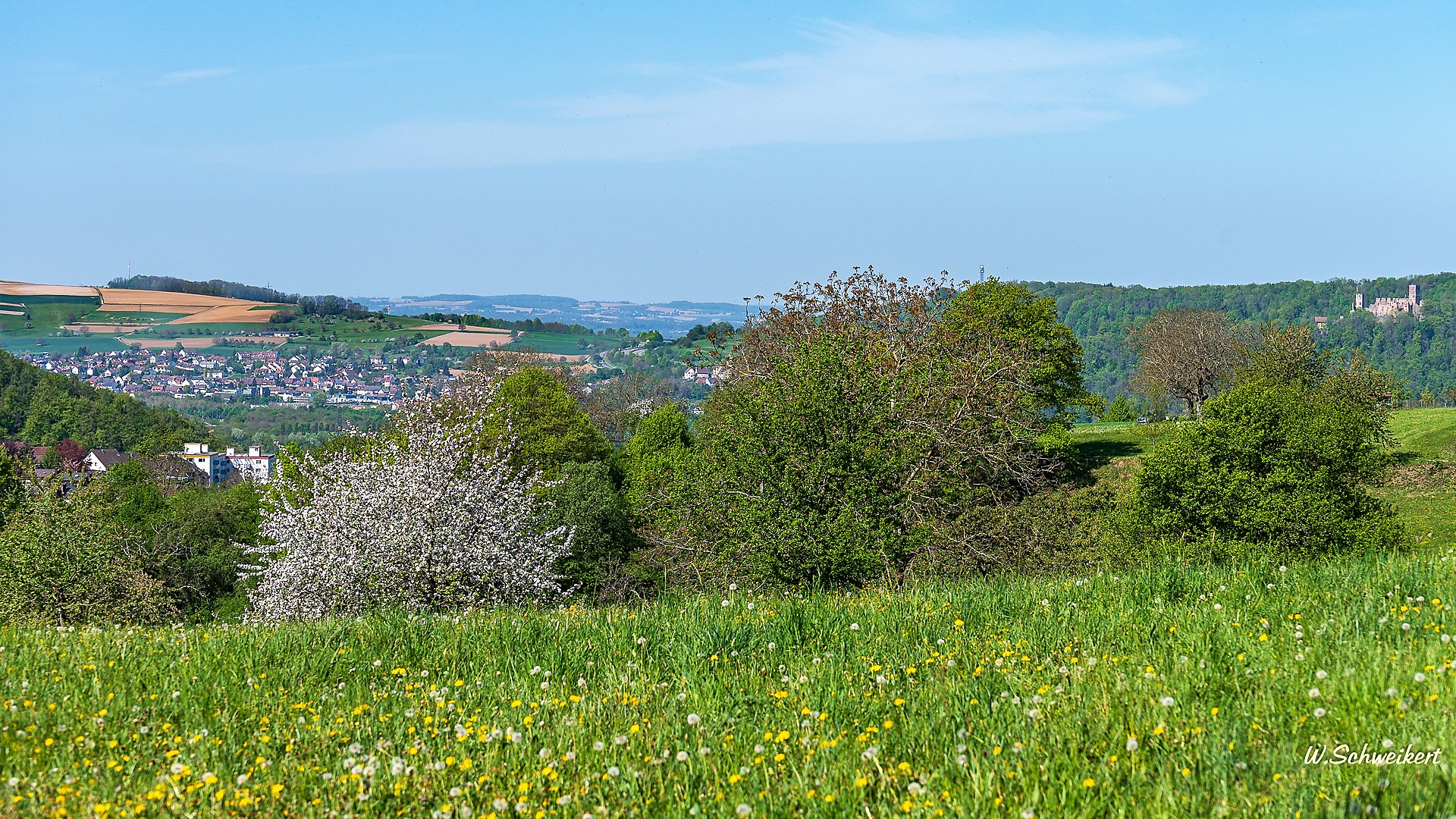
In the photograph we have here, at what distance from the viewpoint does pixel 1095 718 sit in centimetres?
530

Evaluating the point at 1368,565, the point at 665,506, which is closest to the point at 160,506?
the point at 665,506

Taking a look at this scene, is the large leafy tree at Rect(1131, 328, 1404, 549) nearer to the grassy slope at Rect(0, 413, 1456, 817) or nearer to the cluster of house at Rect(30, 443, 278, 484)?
the grassy slope at Rect(0, 413, 1456, 817)

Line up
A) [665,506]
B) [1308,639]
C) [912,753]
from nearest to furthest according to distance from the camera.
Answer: [912,753] → [1308,639] → [665,506]

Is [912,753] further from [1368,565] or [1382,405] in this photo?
[1382,405]

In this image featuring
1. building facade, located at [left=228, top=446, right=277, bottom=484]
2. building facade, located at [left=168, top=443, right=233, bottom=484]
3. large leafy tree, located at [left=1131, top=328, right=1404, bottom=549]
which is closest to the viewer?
large leafy tree, located at [left=1131, top=328, right=1404, bottom=549]

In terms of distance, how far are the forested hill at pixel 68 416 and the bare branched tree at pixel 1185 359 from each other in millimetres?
144904

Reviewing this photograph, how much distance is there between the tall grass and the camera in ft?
15.2

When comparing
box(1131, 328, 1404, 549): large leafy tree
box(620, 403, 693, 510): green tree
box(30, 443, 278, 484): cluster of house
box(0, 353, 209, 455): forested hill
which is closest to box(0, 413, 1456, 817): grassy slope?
box(1131, 328, 1404, 549): large leafy tree

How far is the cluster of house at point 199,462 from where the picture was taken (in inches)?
4621

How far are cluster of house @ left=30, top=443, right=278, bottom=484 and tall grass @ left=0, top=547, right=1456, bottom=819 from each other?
110904mm

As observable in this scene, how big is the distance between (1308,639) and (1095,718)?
2093 millimetres

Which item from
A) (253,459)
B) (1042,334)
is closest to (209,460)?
(253,459)
